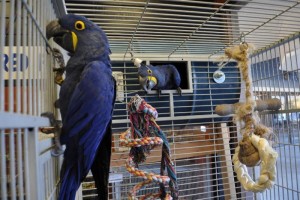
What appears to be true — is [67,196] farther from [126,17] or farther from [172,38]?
[172,38]

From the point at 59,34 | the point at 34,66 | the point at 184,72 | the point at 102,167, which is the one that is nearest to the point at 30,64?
the point at 34,66

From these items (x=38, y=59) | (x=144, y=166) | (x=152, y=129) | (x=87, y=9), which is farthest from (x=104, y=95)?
(x=144, y=166)

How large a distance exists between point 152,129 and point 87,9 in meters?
0.40

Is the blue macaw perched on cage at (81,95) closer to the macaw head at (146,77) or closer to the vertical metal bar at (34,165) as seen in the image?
the vertical metal bar at (34,165)

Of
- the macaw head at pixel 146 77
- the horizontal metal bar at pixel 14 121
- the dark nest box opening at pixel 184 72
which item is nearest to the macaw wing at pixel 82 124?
the horizontal metal bar at pixel 14 121

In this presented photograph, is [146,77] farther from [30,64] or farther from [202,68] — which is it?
[30,64]

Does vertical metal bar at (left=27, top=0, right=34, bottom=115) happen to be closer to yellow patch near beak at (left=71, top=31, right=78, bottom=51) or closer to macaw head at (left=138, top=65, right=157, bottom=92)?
yellow patch near beak at (left=71, top=31, right=78, bottom=51)

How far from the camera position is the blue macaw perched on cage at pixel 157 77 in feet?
2.64

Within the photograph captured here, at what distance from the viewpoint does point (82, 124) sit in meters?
0.38

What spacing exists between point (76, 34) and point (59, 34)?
33 millimetres

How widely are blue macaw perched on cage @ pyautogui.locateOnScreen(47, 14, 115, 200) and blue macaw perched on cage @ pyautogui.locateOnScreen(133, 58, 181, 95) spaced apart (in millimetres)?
324

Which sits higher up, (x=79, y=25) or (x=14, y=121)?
(x=79, y=25)

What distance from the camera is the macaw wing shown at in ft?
1.24

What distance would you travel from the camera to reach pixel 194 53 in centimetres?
106
